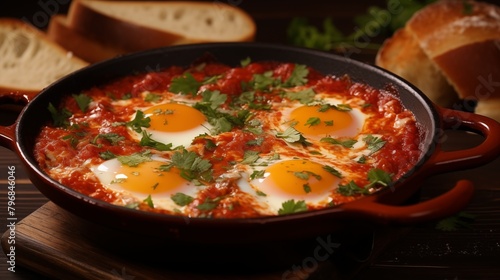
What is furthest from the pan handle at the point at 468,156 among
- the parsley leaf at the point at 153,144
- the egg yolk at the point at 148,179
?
the parsley leaf at the point at 153,144

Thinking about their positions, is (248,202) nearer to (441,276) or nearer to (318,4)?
(441,276)

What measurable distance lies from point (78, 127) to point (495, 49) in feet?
8.48

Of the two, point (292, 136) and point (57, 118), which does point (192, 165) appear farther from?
point (57, 118)

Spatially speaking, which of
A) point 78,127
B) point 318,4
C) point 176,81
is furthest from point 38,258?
point 318,4

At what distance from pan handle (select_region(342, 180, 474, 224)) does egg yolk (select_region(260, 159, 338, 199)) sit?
406 mm

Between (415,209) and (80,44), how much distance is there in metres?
3.45

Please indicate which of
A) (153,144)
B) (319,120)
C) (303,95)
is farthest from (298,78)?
(153,144)

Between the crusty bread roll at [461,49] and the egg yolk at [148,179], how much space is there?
2181 millimetres

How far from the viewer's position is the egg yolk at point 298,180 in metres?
3.21

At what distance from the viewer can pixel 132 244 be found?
300 centimetres

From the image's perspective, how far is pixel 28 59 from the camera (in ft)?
17.8

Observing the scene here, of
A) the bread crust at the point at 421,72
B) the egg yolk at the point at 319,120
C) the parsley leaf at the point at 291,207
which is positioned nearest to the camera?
the parsley leaf at the point at 291,207

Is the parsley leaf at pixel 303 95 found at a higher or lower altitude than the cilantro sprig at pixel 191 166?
lower

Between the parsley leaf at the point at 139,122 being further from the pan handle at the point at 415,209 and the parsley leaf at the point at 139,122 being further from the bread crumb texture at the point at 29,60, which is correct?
the bread crumb texture at the point at 29,60
